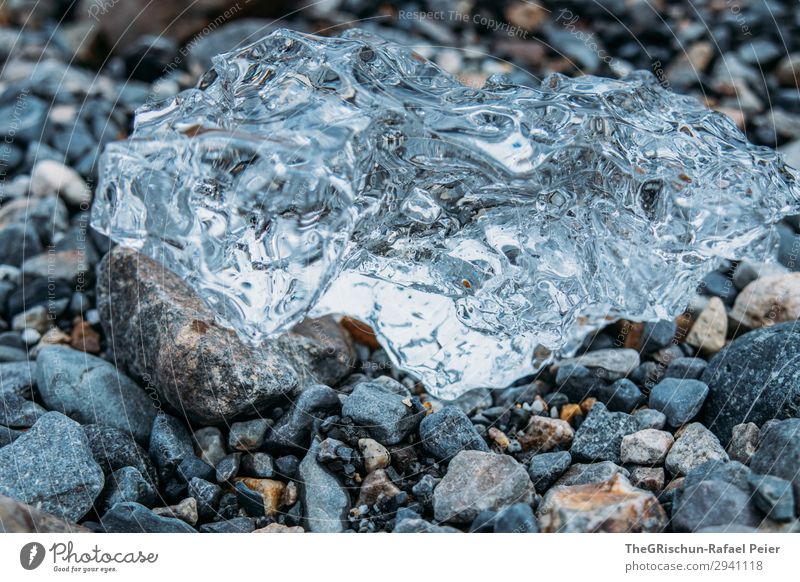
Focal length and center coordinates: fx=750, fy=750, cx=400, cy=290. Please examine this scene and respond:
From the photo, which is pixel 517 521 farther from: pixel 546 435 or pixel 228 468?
pixel 228 468

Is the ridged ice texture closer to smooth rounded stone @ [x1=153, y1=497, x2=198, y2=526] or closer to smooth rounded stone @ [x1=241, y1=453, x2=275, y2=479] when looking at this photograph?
smooth rounded stone @ [x1=241, y1=453, x2=275, y2=479]

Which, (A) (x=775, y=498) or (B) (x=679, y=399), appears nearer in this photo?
(A) (x=775, y=498)

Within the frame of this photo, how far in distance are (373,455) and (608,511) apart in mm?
716

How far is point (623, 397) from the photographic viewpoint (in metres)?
2.52

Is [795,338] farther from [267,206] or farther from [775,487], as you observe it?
[267,206]

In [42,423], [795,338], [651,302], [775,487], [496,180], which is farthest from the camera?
[651,302]

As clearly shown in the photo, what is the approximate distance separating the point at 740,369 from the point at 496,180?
3.31 feet

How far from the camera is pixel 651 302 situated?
2.82 meters

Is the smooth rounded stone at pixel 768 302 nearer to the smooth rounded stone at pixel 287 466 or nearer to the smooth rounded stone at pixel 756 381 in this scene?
the smooth rounded stone at pixel 756 381

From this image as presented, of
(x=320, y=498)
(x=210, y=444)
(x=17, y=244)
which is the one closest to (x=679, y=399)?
(x=320, y=498)

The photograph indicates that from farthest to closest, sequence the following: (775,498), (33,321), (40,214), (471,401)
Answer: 1. (40,214)
2. (33,321)
3. (471,401)
4. (775,498)

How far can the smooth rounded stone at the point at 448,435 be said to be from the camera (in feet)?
7.63

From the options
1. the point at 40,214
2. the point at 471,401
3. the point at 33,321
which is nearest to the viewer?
the point at 471,401

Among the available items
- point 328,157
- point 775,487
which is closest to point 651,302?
point 775,487
